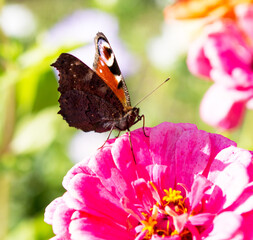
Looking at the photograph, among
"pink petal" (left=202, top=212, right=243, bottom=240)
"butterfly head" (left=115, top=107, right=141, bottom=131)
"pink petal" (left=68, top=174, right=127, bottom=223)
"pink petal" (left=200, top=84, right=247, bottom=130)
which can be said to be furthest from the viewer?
"pink petal" (left=200, top=84, right=247, bottom=130)

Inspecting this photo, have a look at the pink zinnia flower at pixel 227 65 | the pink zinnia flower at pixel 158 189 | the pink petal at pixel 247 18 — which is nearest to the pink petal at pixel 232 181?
the pink zinnia flower at pixel 158 189

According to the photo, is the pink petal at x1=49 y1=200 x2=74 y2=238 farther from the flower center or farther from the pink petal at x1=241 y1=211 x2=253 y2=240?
the pink petal at x1=241 y1=211 x2=253 y2=240

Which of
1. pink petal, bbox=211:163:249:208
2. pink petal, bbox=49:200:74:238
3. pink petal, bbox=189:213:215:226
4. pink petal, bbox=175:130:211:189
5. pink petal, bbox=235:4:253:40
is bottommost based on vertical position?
pink petal, bbox=189:213:215:226

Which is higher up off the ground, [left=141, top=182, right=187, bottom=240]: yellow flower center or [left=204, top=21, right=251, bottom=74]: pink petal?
[left=204, top=21, right=251, bottom=74]: pink petal

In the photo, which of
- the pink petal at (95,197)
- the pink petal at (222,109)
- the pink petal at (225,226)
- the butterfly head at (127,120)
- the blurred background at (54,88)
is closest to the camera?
the pink petal at (225,226)

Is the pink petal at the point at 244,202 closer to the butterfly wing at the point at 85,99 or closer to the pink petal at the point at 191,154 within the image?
the pink petal at the point at 191,154

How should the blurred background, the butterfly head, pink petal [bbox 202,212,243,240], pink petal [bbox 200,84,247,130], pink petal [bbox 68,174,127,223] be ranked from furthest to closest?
the blurred background < pink petal [bbox 200,84,247,130] < the butterfly head < pink petal [bbox 68,174,127,223] < pink petal [bbox 202,212,243,240]

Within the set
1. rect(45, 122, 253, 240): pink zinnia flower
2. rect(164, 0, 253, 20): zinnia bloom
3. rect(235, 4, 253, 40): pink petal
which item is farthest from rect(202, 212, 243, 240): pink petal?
rect(164, 0, 253, 20): zinnia bloom

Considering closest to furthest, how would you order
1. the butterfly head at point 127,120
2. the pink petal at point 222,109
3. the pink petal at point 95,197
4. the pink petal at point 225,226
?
the pink petal at point 225,226, the pink petal at point 95,197, the butterfly head at point 127,120, the pink petal at point 222,109
